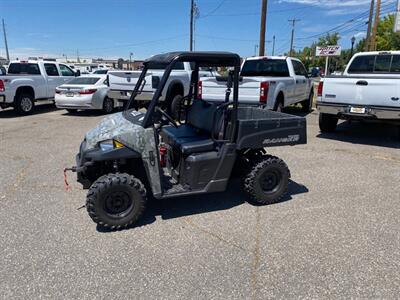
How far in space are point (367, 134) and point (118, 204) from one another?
7.63 metres

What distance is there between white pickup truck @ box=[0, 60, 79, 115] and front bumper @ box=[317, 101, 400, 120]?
10.2 metres

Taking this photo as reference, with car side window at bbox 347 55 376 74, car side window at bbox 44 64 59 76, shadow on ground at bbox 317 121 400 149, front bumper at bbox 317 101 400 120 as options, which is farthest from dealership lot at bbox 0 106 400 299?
car side window at bbox 44 64 59 76

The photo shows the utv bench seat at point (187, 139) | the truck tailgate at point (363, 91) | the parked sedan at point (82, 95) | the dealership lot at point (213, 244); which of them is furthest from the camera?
the parked sedan at point (82, 95)

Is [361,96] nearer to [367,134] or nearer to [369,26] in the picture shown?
[367,134]

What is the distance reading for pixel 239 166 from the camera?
443 centimetres

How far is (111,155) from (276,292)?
208 cm

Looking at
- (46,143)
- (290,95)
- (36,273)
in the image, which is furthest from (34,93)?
(36,273)

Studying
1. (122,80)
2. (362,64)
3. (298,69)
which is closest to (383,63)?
(362,64)

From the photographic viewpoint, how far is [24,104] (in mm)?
12203

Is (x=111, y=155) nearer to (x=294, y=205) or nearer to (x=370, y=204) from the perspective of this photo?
(x=294, y=205)

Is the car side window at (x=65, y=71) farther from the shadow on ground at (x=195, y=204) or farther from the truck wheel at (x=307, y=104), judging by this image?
the shadow on ground at (x=195, y=204)

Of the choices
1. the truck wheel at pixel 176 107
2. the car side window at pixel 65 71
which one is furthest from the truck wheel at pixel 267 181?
the car side window at pixel 65 71

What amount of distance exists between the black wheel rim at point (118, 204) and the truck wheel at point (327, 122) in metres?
6.63

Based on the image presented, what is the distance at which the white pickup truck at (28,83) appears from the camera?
37.5 ft
